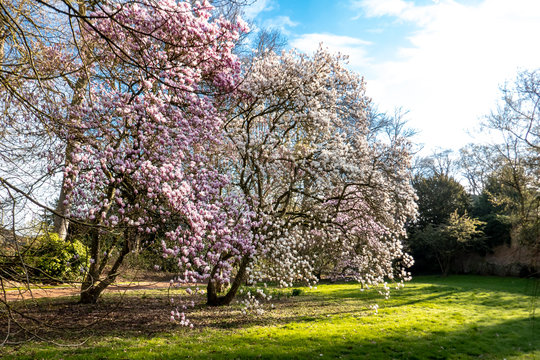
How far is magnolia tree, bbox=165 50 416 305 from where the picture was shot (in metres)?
9.88

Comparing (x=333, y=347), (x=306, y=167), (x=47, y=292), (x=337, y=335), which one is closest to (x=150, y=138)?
(x=47, y=292)

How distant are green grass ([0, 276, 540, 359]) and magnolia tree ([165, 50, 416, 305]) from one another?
1.44 meters

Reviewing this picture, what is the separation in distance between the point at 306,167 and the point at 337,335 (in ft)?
15.7

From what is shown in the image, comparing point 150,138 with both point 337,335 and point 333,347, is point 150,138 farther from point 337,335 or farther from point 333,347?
point 337,335

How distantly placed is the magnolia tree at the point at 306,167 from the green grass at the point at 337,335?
144 centimetres

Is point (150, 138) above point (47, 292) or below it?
above

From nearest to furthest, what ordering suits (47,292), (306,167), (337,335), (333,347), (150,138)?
(47,292) → (150,138) → (333,347) → (337,335) → (306,167)

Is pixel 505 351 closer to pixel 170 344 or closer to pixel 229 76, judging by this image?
pixel 170 344

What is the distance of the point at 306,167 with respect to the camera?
10078 millimetres

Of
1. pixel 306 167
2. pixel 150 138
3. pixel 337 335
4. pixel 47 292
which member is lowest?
pixel 337 335

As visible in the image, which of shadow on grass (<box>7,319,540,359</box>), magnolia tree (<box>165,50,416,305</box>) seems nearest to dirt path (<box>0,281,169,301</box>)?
shadow on grass (<box>7,319,540,359</box>)

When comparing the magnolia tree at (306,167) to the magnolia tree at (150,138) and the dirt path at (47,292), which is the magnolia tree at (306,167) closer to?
the magnolia tree at (150,138)

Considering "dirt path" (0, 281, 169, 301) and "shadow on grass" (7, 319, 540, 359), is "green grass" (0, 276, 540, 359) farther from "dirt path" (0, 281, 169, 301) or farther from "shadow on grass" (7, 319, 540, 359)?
"dirt path" (0, 281, 169, 301)

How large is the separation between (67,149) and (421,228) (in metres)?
30.1
